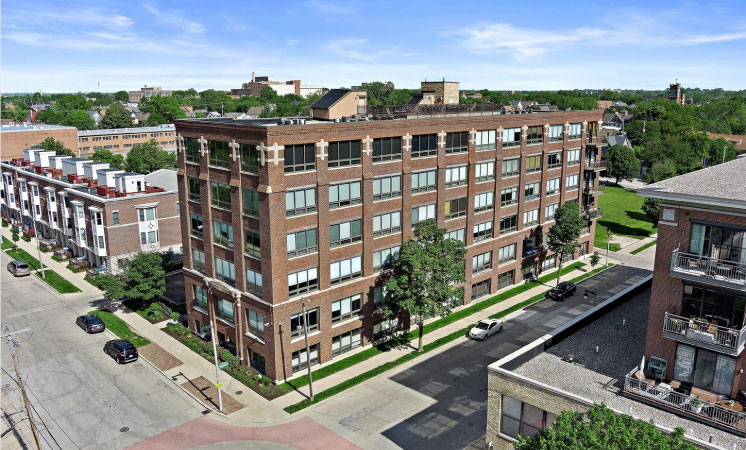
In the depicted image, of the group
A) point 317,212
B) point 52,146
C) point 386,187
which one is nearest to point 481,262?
point 386,187

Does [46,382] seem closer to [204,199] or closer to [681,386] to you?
[204,199]

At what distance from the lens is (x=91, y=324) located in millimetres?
50969

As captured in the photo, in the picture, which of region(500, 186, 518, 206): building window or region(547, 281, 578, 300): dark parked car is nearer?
region(500, 186, 518, 206): building window

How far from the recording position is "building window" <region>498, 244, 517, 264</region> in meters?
60.3

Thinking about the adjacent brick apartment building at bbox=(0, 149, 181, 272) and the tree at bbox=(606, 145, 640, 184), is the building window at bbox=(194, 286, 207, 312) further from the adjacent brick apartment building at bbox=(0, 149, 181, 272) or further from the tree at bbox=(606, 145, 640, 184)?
the tree at bbox=(606, 145, 640, 184)

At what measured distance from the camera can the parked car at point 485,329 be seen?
4911 centimetres

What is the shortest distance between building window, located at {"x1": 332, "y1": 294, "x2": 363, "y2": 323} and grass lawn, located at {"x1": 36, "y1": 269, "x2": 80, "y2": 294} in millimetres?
35608

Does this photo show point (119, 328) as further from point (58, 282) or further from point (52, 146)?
point (52, 146)

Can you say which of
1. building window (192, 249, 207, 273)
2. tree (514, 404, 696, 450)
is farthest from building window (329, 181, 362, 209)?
tree (514, 404, 696, 450)

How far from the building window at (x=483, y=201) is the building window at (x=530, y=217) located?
674 centimetres

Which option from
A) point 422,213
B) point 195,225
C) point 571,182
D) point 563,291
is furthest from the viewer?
point 571,182

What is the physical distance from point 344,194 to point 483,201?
1882cm

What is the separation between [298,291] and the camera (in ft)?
138

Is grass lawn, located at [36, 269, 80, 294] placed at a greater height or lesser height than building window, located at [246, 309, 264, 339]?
lesser
